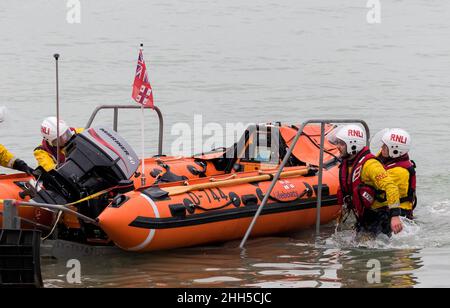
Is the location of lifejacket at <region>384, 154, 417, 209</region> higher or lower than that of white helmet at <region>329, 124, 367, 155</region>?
lower

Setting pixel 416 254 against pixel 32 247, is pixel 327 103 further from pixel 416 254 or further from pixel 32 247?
pixel 32 247

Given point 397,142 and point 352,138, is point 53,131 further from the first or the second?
point 397,142

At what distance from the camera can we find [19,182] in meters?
9.31

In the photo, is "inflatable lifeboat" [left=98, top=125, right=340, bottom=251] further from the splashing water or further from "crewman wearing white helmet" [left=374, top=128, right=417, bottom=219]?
"crewman wearing white helmet" [left=374, top=128, right=417, bottom=219]

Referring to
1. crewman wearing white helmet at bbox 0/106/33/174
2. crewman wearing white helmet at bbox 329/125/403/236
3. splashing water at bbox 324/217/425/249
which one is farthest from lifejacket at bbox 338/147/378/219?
crewman wearing white helmet at bbox 0/106/33/174

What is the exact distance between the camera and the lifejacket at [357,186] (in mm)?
9172

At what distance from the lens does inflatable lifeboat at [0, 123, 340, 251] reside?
28.8ft

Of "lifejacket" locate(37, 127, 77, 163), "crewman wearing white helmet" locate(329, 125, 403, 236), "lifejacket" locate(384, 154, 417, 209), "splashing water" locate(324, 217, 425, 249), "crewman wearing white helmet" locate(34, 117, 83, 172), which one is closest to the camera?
"crewman wearing white helmet" locate(329, 125, 403, 236)

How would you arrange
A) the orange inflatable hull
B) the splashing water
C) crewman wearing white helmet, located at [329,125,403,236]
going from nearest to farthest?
the orange inflatable hull → crewman wearing white helmet, located at [329,125,403,236] → the splashing water

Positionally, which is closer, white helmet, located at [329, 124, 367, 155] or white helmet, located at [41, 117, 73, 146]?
white helmet, located at [329, 124, 367, 155]

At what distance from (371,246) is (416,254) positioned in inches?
16.2

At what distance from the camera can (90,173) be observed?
886cm

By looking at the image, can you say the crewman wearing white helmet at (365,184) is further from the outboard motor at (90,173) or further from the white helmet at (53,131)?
the white helmet at (53,131)

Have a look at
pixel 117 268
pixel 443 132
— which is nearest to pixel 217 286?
pixel 117 268
